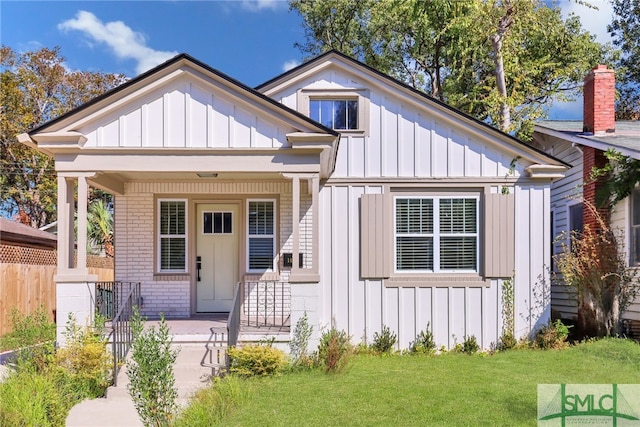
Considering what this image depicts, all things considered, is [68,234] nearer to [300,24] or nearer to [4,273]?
[4,273]

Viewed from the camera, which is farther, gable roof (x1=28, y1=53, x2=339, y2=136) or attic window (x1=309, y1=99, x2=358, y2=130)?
attic window (x1=309, y1=99, x2=358, y2=130)

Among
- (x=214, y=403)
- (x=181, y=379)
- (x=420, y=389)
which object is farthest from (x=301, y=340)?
(x=214, y=403)

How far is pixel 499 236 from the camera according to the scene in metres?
9.57

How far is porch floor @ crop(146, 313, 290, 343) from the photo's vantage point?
8109 millimetres

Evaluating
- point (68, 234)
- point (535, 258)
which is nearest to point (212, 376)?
point (68, 234)

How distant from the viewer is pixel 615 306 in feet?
31.7

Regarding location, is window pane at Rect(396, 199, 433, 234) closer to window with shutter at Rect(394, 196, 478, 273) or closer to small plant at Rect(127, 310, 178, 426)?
window with shutter at Rect(394, 196, 478, 273)

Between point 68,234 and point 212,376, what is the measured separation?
3.07m

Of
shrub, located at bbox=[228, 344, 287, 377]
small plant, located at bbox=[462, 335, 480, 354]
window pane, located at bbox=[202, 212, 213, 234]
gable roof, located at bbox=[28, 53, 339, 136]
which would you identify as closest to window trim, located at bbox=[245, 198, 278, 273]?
window pane, located at bbox=[202, 212, 213, 234]

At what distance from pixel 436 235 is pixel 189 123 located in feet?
15.8

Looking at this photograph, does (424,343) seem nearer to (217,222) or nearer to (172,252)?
(217,222)

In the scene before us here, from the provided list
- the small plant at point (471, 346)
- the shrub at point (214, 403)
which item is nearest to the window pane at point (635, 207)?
the small plant at point (471, 346)

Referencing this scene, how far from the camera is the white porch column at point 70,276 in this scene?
7656 mm

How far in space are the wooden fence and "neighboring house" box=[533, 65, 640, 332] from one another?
38.2 ft
